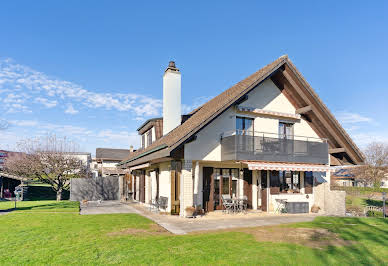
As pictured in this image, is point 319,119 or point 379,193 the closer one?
point 319,119

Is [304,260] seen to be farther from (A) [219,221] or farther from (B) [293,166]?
(B) [293,166]

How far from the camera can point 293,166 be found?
16359 millimetres

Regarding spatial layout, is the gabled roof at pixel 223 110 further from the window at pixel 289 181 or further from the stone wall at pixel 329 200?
the window at pixel 289 181

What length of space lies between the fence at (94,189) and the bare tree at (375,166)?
48077 millimetres

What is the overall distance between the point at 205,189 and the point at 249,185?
3.14 meters

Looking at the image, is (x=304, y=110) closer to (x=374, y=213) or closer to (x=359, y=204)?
(x=374, y=213)

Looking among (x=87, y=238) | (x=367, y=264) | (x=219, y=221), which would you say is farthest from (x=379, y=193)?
(x=87, y=238)

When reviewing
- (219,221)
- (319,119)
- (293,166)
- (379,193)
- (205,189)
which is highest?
(319,119)

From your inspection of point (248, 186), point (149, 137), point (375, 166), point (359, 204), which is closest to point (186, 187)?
point (248, 186)

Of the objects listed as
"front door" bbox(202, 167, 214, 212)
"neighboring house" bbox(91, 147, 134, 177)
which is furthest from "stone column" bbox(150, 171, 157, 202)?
"neighboring house" bbox(91, 147, 134, 177)

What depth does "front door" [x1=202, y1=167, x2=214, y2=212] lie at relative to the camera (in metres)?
17.2

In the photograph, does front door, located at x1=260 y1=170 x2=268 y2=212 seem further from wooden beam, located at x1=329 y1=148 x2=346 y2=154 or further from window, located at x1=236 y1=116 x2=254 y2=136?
wooden beam, located at x1=329 y1=148 x2=346 y2=154

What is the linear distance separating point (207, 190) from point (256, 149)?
3869 millimetres

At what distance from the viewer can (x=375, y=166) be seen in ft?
181
